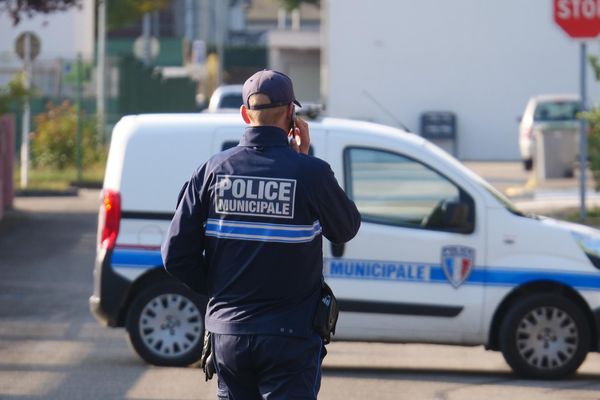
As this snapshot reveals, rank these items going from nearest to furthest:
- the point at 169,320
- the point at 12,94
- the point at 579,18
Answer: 1. the point at 169,320
2. the point at 579,18
3. the point at 12,94

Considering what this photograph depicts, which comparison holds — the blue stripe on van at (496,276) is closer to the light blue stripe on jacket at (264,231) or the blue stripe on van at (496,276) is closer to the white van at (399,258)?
the white van at (399,258)

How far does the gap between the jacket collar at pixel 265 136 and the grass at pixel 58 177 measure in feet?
67.8

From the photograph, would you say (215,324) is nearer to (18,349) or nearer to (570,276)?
(570,276)

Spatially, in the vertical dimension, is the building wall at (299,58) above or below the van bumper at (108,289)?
above

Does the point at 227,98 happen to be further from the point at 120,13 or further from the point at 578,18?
the point at 120,13

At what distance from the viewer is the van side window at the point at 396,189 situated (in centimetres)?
953

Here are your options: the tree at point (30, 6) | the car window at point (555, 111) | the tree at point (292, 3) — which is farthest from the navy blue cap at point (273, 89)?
the tree at point (292, 3)

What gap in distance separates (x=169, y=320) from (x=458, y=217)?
2.17 m

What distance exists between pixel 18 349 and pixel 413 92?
1210 inches

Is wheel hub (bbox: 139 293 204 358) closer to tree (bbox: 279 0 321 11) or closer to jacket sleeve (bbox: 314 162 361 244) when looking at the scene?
jacket sleeve (bbox: 314 162 361 244)

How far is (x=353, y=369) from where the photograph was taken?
987 cm

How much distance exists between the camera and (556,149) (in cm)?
2822

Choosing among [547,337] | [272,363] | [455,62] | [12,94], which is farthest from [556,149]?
[272,363]

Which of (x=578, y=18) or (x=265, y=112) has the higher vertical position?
(x=578, y=18)
